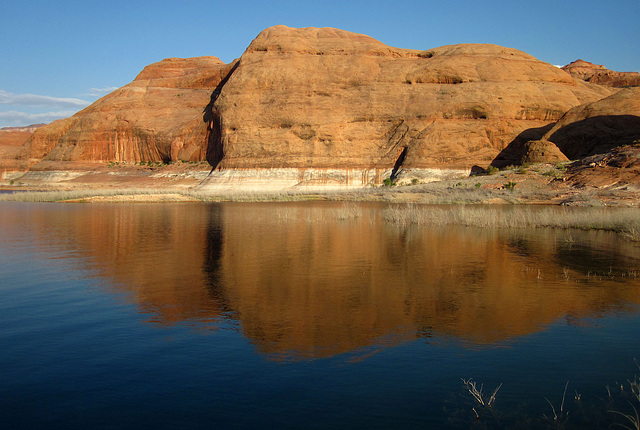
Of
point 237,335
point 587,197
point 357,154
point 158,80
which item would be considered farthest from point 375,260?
point 158,80

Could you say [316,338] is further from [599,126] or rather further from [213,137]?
[213,137]

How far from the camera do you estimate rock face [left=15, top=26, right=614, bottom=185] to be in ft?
220

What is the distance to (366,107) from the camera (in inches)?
2835

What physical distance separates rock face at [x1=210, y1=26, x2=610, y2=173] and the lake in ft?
170

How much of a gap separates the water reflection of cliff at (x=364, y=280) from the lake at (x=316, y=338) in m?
0.06

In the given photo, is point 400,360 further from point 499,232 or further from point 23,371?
point 499,232

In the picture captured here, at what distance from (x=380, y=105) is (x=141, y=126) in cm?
4401

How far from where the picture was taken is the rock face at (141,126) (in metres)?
88.3

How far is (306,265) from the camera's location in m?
13.9

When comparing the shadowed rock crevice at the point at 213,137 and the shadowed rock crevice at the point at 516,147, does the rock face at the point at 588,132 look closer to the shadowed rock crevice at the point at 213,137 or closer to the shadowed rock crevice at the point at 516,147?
the shadowed rock crevice at the point at 516,147

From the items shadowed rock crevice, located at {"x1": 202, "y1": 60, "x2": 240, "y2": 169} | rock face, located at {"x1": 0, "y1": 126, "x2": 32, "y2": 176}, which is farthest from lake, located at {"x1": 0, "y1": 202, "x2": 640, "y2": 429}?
rock face, located at {"x1": 0, "y1": 126, "x2": 32, "y2": 176}

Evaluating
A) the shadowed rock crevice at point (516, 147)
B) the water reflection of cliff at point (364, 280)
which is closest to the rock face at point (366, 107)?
the shadowed rock crevice at point (516, 147)

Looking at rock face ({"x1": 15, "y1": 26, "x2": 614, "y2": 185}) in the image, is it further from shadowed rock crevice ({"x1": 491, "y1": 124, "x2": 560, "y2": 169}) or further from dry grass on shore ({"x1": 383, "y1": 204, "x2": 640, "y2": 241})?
dry grass on shore ({"x1": 383, "y1": 204, "x2": 640, "y2": 241})

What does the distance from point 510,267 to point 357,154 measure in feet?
186
